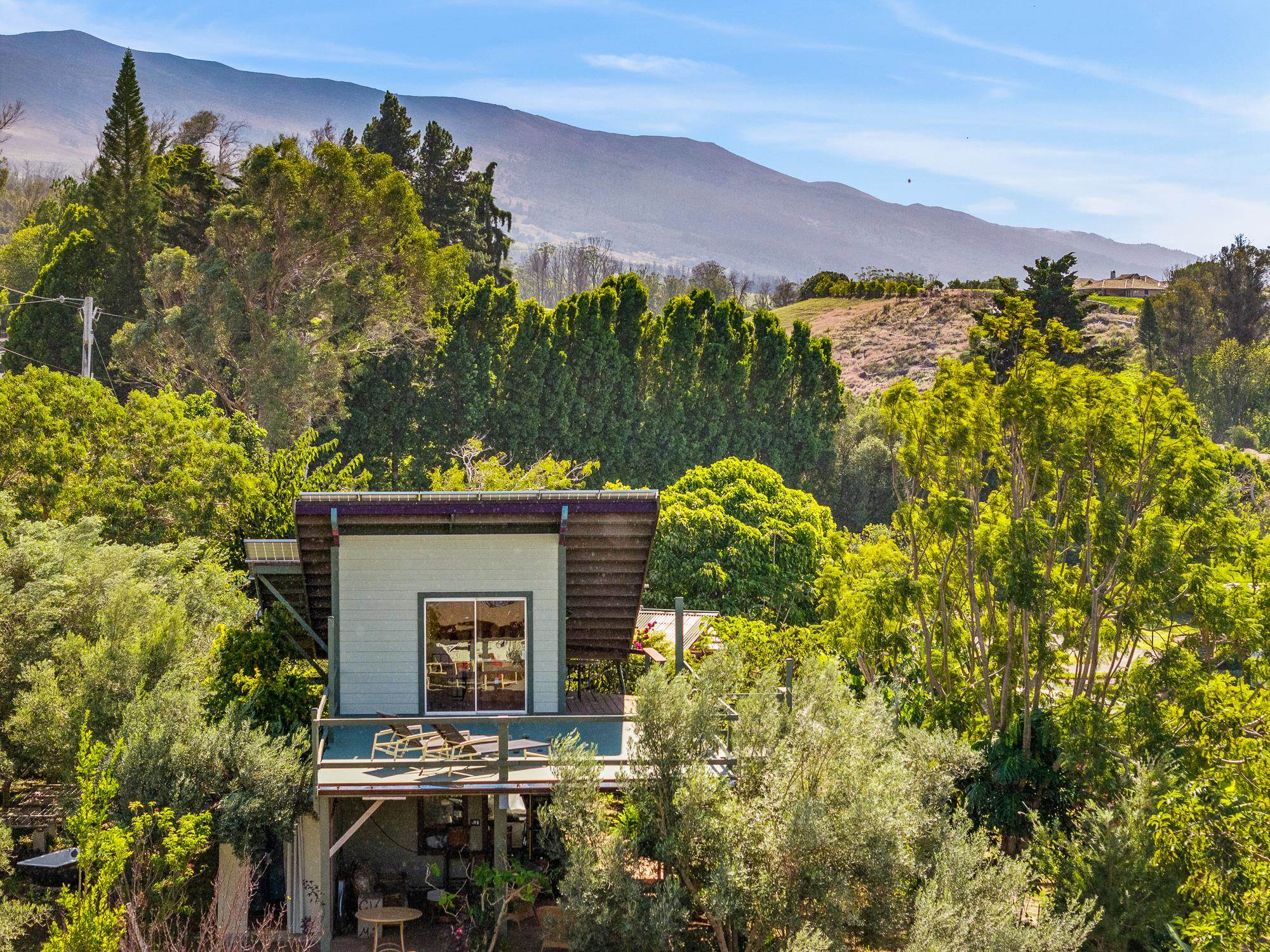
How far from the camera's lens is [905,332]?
88.4 meters

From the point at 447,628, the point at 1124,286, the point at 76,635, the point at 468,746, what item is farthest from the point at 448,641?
the point at 1124,286

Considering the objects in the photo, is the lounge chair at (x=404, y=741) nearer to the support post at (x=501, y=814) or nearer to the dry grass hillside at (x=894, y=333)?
the support post at (x=501, y=814)

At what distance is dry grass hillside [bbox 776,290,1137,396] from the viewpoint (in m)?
81.9

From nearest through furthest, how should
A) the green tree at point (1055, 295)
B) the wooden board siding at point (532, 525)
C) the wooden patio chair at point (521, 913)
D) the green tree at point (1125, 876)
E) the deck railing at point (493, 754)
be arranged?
the deck railing at point (493, 754) < the green tree at point (1125, 876) < the wooden patio chair at point (521, 913) < the wooden board siding at point (532, 525) < the green tree at point (1055, 295)

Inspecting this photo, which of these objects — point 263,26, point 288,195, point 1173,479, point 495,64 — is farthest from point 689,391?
point 495,64

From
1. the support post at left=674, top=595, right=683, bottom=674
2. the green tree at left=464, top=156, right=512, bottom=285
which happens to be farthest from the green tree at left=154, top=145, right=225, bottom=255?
the support post at left=674, top=595, right=683, bottom=674

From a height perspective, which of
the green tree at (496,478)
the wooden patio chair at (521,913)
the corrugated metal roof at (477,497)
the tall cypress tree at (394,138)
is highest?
the tall cypress tree at (394,138)

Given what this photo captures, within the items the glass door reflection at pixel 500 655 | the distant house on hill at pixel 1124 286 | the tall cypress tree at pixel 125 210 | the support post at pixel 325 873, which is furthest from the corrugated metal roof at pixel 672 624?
the distant house on hill at pixel 1124 286

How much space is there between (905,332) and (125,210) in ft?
189

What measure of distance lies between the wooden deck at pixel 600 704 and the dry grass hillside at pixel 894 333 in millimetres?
61716

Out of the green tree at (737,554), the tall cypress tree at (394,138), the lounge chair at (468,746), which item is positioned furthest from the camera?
the tall cypress tree at (394,138)

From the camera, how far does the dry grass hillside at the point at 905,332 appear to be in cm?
8188

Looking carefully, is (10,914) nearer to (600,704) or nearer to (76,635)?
(76,635)

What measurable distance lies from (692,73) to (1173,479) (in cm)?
11022
